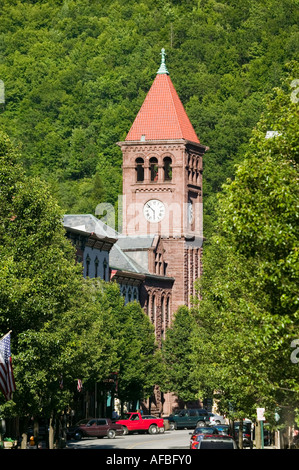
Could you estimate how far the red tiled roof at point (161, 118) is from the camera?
139250mm

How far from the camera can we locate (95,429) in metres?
85.1

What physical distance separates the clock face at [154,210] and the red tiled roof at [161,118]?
683cm

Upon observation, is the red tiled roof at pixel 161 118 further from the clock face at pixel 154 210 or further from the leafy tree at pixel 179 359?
the leafy tree at pixel 179 359

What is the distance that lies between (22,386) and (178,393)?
66195mm

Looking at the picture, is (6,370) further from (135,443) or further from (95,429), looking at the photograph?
(95,429)

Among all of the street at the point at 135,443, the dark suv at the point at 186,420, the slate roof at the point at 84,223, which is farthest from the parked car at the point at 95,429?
the slate roof at the point at 84,223

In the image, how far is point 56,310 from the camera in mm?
56344

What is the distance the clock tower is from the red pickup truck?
40095mm

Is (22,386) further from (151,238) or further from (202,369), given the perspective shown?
(151,238)

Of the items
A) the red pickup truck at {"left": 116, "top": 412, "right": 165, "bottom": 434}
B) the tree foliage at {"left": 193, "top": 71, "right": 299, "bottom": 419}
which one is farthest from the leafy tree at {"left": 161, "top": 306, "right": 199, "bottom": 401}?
the tree foliage at {"left": 193, "top": 71, "right": 299, "bottom": 419}

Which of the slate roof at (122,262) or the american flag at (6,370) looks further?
the slate roof at (122,262)

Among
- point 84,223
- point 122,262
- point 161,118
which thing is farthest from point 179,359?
point 161,118

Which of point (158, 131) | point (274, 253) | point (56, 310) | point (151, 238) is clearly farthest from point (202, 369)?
point (158, 131)

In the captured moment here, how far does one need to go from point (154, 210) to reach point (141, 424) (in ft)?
158
